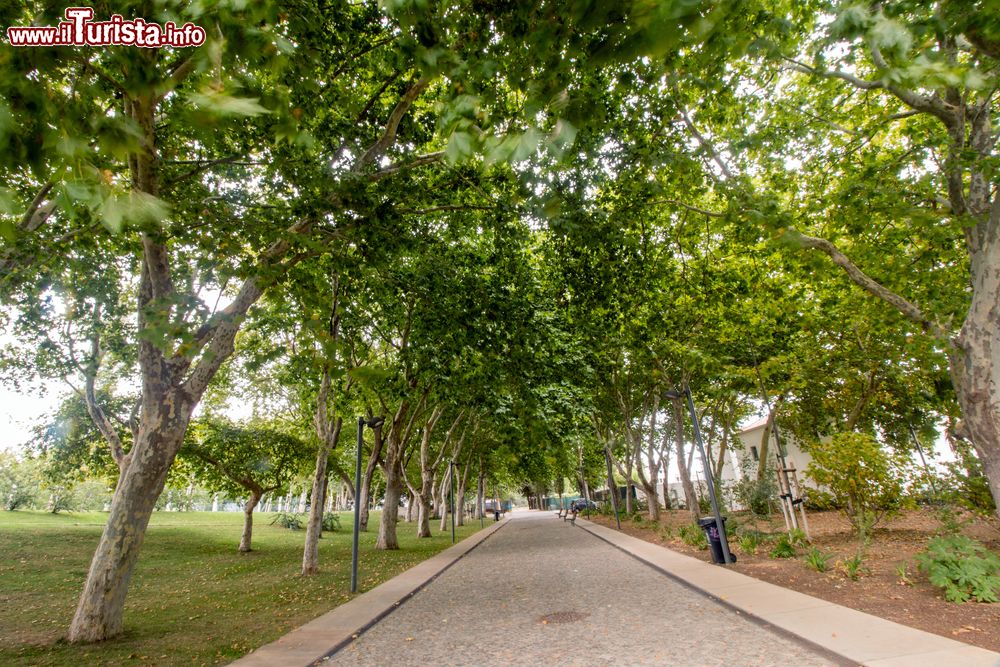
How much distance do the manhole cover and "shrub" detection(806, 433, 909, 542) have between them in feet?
24.9

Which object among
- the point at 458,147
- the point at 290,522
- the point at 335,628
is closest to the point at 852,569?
the point at 335,628

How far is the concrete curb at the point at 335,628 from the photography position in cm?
564

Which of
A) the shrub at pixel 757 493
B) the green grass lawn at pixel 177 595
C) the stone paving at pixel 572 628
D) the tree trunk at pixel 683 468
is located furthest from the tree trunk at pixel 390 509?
the shrub at pixel 757 493

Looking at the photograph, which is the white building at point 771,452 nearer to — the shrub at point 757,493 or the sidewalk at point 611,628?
the shrub at point 757,493

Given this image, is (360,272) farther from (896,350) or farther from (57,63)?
(896,350)

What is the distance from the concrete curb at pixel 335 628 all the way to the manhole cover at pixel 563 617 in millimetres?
2705

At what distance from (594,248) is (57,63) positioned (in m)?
6.86

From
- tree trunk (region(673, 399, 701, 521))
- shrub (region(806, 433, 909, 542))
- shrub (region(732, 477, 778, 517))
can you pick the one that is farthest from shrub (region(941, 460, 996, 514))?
shrub (region(732, 477, 778, 517))

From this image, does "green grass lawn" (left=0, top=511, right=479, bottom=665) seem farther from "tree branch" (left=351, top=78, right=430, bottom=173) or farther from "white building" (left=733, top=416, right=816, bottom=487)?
"white building" (left=733, top=416, right=816, bottom=487)

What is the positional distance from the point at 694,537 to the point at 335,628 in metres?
10.5

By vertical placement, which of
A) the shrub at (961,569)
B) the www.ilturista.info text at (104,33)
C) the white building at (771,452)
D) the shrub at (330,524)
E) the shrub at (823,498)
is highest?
the www.ilturista.info text at (104,33)

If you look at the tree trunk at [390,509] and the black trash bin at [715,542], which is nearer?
the black trash bin at [715,542]

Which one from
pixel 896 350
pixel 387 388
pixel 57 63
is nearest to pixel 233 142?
pixel 57 63

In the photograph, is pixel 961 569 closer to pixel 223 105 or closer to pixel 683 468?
pixel 223 105
